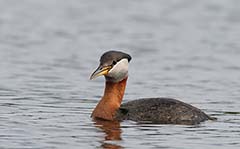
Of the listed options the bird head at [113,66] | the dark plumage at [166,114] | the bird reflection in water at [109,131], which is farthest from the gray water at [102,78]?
the bird head at [113,66]

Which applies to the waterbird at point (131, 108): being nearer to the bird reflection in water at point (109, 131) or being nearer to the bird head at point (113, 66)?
the bird head at point (113, 66)

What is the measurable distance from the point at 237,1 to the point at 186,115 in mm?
25555

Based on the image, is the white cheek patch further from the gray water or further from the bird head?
the gray water

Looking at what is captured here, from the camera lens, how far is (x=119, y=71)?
2014cm

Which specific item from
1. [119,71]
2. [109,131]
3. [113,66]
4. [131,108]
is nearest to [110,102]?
[131,108]

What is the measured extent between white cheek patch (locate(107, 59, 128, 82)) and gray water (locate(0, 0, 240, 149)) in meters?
0.98

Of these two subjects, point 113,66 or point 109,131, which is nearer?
point 109,131

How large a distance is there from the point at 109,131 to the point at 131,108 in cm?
131

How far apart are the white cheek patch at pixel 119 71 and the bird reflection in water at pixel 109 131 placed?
3.03 ft

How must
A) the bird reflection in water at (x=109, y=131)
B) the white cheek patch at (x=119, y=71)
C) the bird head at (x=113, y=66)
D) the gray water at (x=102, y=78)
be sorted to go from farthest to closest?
1. the white cheek patch at (x=119, y=71)
2. the bird head at (x=113, y=66)
3. the gray water at (x=102, y=78)
4. the bird reflection in water at (x=109, y=131)

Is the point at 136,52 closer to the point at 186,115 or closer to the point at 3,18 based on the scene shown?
the point at 3,18

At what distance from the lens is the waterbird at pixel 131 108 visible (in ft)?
65.3

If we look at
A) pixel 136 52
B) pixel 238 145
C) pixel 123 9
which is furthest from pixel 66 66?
pixel 123 9

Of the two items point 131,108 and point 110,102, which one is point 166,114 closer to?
point 131,108
